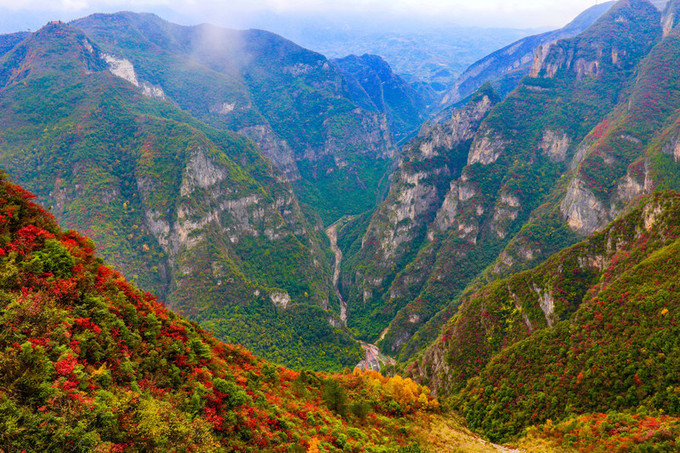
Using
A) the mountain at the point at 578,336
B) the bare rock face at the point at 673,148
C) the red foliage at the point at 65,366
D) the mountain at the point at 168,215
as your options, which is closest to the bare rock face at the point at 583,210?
the bare rock face at the point at 673,148

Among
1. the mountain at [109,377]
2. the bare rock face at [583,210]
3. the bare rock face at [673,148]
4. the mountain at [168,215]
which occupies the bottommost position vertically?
the mountain at [168,215]

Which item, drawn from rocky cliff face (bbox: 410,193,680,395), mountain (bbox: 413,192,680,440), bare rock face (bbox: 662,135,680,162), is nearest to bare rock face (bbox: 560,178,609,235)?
bare rock face (bbox: 662,135,680,162)

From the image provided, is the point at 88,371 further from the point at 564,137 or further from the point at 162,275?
the point at 564,137

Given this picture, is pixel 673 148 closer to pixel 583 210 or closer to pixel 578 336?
pixel 583 210

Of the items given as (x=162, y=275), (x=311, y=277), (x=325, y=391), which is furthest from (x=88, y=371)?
(x=311, y=277)

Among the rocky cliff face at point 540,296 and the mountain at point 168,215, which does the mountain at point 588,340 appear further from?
the mountain at point 168,215

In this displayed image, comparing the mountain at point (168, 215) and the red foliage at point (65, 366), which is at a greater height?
the red foliage at point (65, 366)
